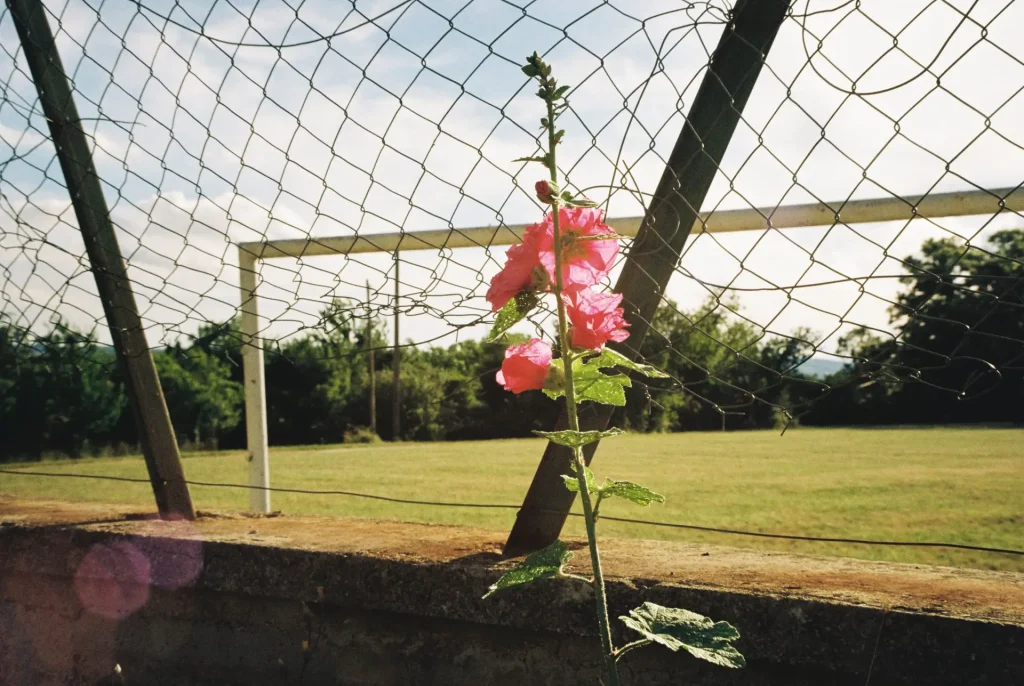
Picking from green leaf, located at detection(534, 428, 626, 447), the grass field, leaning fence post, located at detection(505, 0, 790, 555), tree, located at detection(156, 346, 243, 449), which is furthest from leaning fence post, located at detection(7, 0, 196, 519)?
tree, located at detection(156, 346, 243, 449)

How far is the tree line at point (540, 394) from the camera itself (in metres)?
1.05

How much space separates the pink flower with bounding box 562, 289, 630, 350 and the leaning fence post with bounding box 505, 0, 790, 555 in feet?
1.32

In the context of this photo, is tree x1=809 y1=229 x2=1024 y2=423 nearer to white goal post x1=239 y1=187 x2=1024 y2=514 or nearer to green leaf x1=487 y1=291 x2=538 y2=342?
white goal post x1=239 y1=187 x2=1024 y2=514

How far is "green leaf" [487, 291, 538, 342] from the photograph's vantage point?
27.7 inches

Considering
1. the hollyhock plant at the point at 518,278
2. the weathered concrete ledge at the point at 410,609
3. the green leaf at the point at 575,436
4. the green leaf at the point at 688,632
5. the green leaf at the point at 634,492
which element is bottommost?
the weathered concrete ledge at the point at 410,609

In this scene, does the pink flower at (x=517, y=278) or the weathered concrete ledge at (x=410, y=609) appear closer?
the pink flower at (x=517, y=278)

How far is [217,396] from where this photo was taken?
23828mm

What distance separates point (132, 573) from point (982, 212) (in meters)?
1.55

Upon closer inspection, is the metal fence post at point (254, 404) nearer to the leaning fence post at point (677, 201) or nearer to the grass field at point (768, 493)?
the grass field at point (768, 493)

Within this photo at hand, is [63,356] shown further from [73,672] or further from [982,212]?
[982,212]

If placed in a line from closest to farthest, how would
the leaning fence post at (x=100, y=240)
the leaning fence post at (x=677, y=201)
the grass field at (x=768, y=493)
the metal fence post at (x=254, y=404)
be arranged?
1. the leaning fence post at (x=677, y=201)
2. the leaning fence post at (x=100, y=240)
3. the metal fence post at (x=254, y=404)
4. the grass field at (x=768, y=493)

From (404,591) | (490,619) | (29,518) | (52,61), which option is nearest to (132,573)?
(29,518)

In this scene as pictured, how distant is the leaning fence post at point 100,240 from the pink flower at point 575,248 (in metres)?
1.13

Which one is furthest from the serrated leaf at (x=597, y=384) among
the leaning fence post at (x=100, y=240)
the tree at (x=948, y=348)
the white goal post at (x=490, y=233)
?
the leaning fence post at (x=100, y=240)
